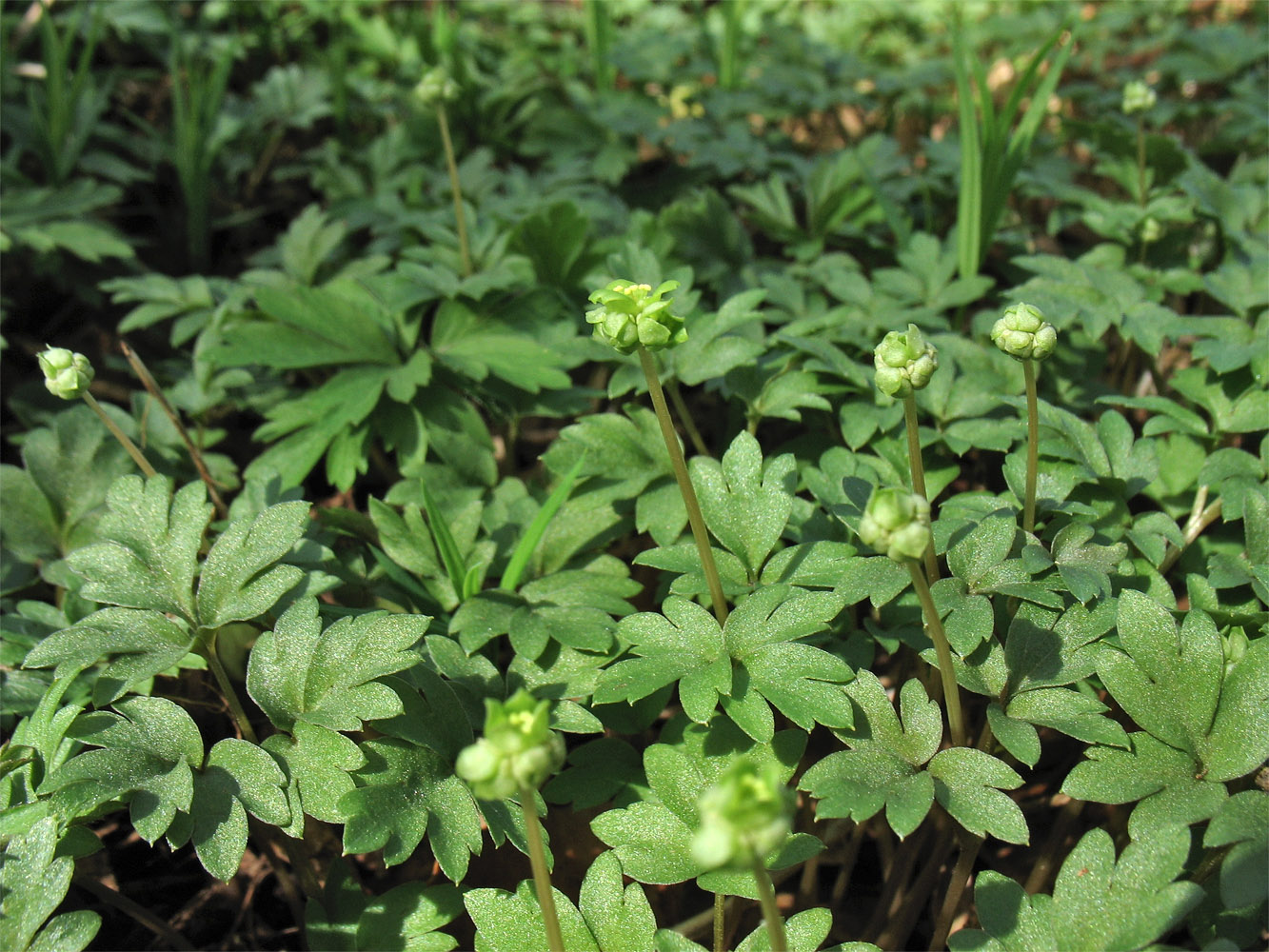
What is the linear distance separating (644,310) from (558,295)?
45.8 inches

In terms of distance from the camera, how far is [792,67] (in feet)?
12.6

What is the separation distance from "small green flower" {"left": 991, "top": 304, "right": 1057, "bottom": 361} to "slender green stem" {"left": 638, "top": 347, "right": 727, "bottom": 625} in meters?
0.57

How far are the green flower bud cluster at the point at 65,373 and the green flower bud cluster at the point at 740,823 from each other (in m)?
1.49

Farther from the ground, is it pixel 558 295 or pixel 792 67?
pixel 792 67

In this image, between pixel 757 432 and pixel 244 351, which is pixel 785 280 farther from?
pixel 244 351

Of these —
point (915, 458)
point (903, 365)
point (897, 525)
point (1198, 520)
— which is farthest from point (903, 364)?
point (1198, 520)

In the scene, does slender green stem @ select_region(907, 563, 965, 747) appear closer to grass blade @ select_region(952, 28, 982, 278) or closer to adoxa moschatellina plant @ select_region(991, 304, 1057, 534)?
adoxa moschatellina plant @ select_region(991, 304, 1057, 534)

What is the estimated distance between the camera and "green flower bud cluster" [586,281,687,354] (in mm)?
1435

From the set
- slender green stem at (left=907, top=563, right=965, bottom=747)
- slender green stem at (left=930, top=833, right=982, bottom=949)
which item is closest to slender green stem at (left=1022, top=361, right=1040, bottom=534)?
slender green stem at (left=907, top=563, right=965, bottom=747)

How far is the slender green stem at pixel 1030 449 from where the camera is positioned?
158 centimetres

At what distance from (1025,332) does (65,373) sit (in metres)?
1.74

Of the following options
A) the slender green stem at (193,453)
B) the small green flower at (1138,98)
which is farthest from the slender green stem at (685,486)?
the small green flower at (1138,98)

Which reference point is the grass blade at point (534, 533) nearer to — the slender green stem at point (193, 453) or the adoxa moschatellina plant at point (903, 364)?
the adoxa moschatellina plant at point (903, 364)

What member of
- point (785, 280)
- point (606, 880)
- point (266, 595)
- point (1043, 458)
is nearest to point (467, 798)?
point (606, 880)
